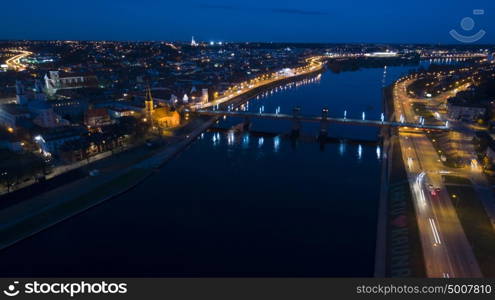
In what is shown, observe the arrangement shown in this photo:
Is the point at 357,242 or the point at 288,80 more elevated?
the point at 288,80

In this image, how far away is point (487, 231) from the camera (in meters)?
13.0

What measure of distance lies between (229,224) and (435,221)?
7804mm

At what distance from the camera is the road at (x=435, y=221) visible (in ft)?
36.6

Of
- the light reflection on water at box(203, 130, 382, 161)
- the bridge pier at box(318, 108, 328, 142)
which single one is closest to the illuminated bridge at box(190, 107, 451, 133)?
the bridge pier at box(318, 108, 328, 142)

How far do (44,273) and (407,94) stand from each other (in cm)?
4241

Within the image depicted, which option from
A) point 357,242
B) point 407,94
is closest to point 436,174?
point 357,242

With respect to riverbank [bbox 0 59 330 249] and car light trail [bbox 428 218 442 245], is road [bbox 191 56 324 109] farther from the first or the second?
car light trail [bbox 428 218 442 245]

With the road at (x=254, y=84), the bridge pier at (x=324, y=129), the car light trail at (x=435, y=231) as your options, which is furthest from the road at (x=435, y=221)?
the road at (x=254, y=84)

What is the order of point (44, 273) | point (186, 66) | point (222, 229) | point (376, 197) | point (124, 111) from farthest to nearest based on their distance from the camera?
point (186, 66), point (124, 111), point (376, 197), point (222, 229), point (44, 273)

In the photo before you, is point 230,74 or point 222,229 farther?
point 230,74

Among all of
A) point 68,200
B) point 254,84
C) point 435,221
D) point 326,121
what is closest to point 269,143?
point 326,121

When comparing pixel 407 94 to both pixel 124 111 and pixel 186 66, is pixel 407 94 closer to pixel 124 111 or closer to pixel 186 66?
pixel 124 111

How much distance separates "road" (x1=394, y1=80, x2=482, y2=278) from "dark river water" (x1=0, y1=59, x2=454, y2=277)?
70.3 inches

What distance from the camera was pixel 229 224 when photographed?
14.8 m
